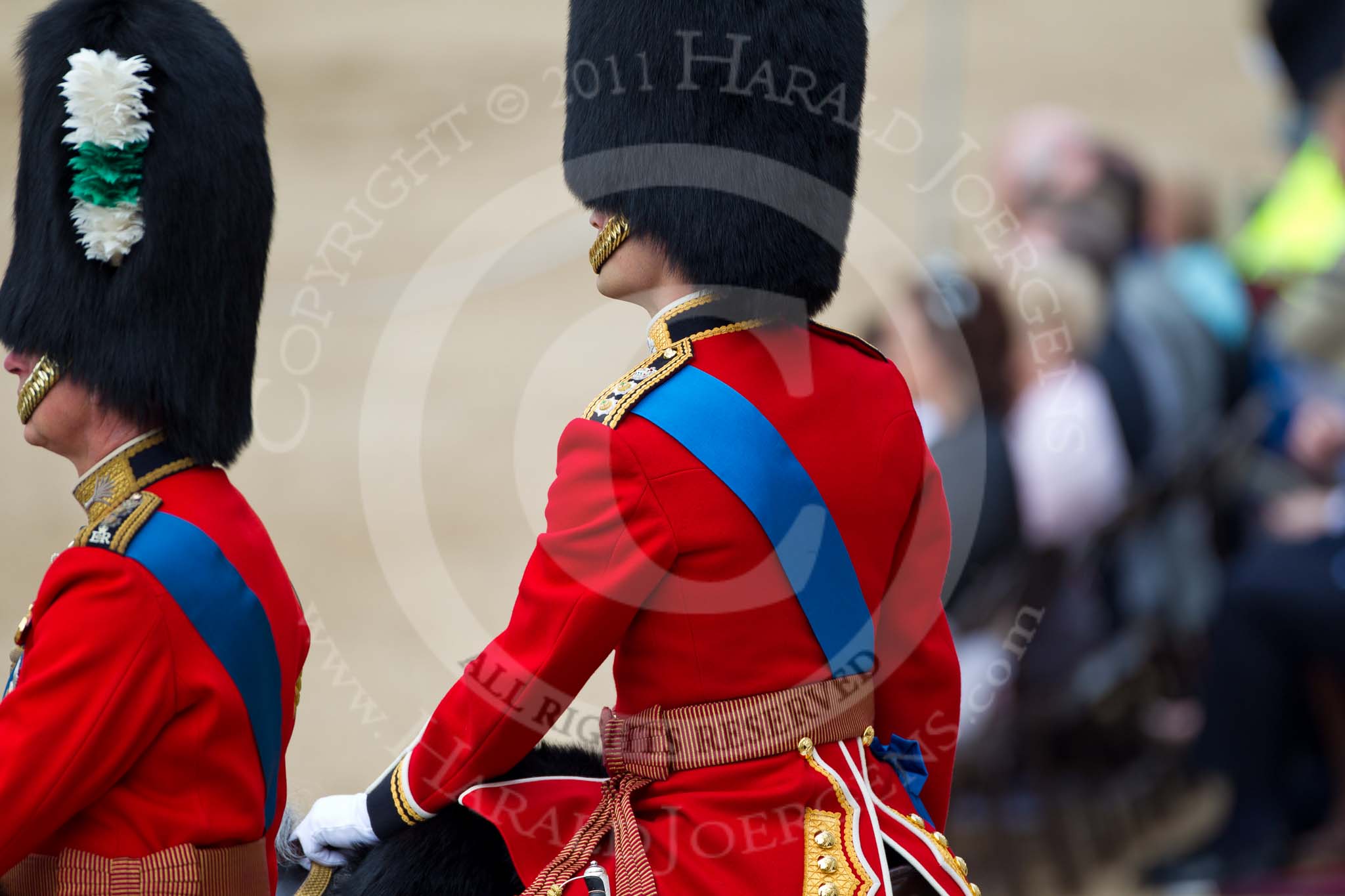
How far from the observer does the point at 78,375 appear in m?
2.01

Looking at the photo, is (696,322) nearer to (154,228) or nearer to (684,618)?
(684,618)

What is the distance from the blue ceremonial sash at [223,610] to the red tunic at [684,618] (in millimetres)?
218

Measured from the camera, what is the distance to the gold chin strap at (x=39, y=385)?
2.01 meters

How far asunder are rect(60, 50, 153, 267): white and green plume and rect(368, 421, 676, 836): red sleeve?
64 cm

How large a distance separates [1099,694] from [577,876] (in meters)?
2.57

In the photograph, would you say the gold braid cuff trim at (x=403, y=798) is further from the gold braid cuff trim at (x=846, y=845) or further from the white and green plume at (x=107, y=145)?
the white and green plume at (x=107, y=145)

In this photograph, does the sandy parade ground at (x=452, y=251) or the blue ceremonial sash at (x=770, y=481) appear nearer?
the blue ceremonial sash at (x=770, y=481)

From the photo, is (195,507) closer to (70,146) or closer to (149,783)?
(149,783)

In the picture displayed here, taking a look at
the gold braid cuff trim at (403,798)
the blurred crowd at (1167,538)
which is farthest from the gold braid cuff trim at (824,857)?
the blurred crowd at (1167,538)

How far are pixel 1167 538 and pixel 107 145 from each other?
9.83ft

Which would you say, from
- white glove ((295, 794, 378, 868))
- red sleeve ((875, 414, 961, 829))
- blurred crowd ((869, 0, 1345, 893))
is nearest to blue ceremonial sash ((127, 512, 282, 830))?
white glove ((295, 794, 378, 868))

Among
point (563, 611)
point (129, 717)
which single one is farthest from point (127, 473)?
point (563, 611)

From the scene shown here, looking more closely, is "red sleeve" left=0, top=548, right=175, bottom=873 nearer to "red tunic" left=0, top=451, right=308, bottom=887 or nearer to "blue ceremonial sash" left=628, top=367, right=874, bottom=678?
"red tunic" left=0, top=451, right=308, bottom=887

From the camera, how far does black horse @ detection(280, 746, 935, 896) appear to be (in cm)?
182
